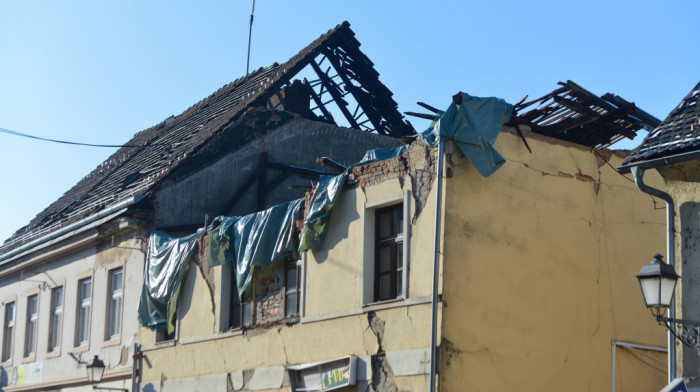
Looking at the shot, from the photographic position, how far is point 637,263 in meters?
16.3

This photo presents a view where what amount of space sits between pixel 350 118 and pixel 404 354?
12.0 m

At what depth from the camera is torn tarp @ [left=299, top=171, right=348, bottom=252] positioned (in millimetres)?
15703

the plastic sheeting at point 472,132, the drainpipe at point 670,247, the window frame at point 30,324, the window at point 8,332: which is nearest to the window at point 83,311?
the window frame at point 30,324

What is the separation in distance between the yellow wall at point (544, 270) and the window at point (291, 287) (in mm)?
3535

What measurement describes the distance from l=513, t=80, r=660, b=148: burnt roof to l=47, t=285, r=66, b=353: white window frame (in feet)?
41.8

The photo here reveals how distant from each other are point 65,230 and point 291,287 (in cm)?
813

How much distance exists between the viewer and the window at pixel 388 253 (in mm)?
14805

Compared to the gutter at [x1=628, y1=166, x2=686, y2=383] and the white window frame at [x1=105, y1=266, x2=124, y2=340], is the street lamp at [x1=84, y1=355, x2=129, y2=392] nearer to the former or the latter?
the white window frame at [x1=105, y1=266, x2=124, y2=340]

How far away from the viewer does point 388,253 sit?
1504 cm

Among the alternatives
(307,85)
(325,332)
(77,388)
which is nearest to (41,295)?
(77,388)

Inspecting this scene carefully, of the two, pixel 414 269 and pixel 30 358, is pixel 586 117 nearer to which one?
pixel 414 269

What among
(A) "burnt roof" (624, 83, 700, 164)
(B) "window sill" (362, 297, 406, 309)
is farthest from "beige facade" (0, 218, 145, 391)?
(A) "burnt roof" (624, 83, 700, 164)

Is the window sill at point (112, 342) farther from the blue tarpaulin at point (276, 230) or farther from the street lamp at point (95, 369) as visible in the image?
the blue tarpaulin at point (276, 230)

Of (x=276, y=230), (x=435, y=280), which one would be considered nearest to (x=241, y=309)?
(x=276, y=230)
